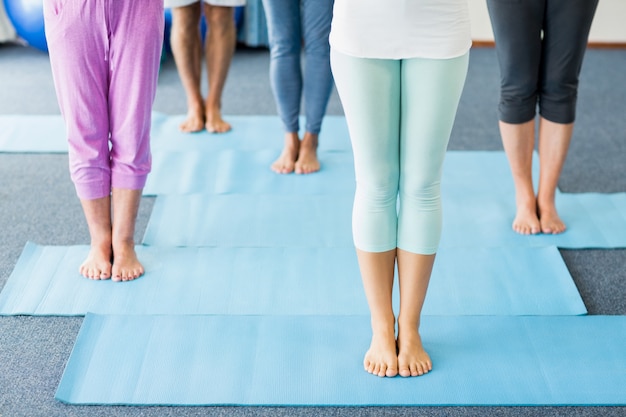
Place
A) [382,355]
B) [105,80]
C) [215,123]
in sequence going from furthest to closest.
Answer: [215,123]
[105,80]
[382,355]

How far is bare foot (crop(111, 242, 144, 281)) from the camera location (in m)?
2.22

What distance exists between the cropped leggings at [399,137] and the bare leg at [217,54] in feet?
5.34

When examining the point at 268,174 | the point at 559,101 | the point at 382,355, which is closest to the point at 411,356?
the point at 382,355

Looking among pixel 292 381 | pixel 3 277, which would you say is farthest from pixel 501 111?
pixel 3 277

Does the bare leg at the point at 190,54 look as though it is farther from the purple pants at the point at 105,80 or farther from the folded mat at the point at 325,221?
the purple pants at the point at 105,80

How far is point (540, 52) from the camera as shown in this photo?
2.34 m

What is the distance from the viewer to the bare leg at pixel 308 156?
2920mm

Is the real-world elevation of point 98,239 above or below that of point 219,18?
below

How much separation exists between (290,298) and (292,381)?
36cm

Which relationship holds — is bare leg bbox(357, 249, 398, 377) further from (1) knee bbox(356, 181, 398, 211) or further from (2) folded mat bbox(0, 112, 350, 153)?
(2) folded mat bbox(0, 112, 350, 153)

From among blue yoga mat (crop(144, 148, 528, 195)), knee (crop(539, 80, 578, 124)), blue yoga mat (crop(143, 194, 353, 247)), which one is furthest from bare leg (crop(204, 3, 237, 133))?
knee (crop(539, 80, 578, 124))

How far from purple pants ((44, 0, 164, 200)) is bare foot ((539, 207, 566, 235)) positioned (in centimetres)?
129

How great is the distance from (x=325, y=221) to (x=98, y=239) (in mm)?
747

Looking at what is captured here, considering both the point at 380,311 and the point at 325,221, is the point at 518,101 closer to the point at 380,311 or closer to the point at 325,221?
the point at 325,221
